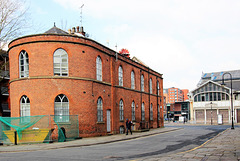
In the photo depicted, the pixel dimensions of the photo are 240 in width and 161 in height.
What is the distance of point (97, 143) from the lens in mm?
18781

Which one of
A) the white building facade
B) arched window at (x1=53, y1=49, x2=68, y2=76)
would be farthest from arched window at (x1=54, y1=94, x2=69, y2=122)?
the white building facade

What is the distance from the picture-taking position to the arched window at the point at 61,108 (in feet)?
69.9

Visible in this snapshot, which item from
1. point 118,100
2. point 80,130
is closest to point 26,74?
point 80,130

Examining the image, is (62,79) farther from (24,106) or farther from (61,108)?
(24,106)

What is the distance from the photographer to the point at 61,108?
21766 mm

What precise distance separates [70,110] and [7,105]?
23919mm

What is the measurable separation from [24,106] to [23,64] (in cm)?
357

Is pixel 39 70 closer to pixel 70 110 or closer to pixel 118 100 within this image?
pixel 70 110

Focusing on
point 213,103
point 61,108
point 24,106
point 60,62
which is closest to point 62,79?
point 60,62

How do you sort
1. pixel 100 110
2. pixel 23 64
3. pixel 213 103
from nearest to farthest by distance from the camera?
pixel 23 64
pixel 100 110
pixel 213 103

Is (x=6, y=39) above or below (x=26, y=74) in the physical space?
above

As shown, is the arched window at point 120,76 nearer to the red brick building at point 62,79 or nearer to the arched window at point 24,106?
the red brick building at point 62,79

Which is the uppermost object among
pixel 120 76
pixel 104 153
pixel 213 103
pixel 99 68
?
pixel 99 68

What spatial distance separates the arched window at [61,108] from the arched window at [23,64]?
138 inches
